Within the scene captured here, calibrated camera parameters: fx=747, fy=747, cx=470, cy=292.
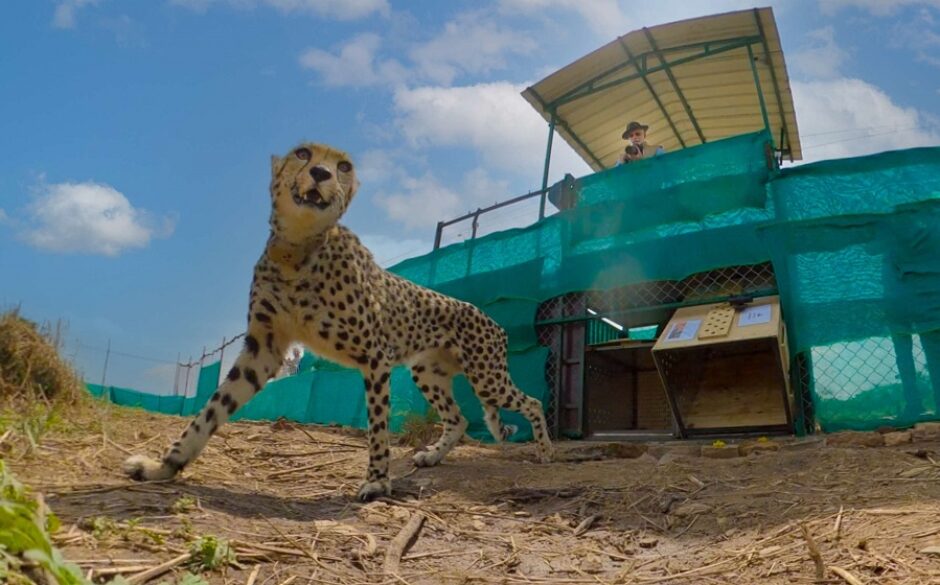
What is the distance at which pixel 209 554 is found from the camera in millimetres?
2182

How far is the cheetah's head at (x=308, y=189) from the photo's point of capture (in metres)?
3.81

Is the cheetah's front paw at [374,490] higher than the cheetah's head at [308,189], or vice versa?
the cheetah's head at [308,189]

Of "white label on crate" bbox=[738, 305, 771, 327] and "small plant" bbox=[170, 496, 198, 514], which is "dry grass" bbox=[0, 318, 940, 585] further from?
"white label on crate" bbox=[738, 305, 771, 327]

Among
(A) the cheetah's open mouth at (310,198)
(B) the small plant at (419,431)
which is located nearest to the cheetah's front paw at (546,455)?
(B) the small plant at (419,431)

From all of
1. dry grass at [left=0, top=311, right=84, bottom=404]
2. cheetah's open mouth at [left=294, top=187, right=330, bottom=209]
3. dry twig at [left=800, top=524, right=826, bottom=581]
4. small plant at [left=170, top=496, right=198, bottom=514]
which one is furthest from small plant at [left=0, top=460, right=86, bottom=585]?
dry grass at [left=0, top=311, right=84, bottom=404]

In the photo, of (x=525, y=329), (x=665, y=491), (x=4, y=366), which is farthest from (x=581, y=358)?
(x=4, y=366)

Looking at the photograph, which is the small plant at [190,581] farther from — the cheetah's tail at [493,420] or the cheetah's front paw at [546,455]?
the cheetah's tail at [493,420]

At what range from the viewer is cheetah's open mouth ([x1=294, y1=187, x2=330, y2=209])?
3807 mm

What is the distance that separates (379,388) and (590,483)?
128 centimetres

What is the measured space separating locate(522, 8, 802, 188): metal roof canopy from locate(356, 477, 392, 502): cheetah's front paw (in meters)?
5.66

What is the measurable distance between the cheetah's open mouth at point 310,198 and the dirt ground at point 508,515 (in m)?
1.45

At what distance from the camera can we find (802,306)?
578 cm

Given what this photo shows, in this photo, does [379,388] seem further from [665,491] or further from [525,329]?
[525,329]

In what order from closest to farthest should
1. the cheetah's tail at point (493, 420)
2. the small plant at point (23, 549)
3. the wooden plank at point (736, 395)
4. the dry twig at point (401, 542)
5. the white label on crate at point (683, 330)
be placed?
the small plant at point (23, 549), the dry twig at point (401, 542), the cheetah's tail at point (493, 420), the white label on crate at point (683, 330), the wooden plank at point (736, 395)
